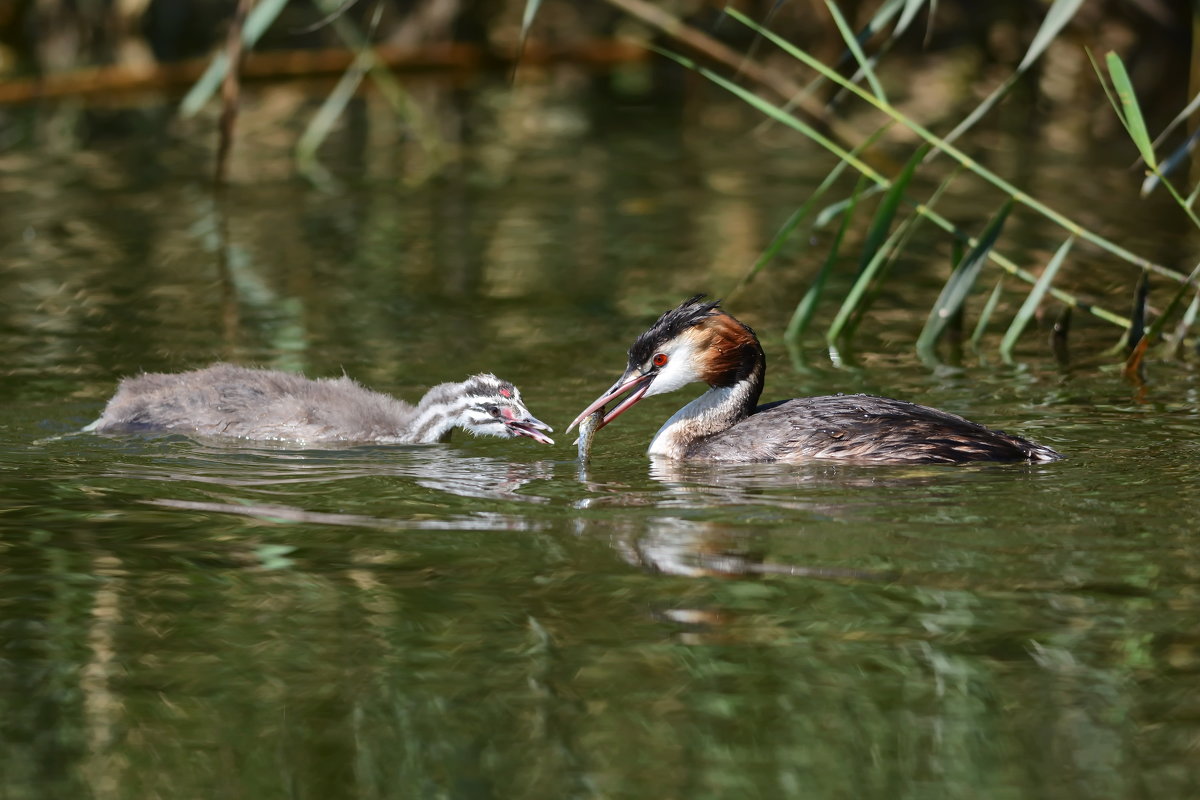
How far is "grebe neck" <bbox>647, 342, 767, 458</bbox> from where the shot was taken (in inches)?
299

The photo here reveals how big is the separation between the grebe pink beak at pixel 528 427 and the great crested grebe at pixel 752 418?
0.26 m

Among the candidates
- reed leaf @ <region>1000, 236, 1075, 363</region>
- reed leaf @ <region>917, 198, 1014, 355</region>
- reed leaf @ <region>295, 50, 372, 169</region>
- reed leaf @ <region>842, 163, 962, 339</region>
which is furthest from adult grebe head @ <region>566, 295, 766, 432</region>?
reed leaf @ <region>295, 50, 372, 169</region>

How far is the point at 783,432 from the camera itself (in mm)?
7281

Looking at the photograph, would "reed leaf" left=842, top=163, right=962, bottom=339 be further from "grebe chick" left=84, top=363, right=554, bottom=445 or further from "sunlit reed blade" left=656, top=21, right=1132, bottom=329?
"grebe chick" left=84, top=363, right=554, bottom=445

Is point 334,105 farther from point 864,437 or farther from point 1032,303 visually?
point 864,437

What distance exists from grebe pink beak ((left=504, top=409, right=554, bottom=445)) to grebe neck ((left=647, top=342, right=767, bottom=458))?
46 centimetres

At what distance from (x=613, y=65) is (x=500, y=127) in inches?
127

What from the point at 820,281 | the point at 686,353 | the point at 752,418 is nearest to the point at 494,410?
the point at 686,353

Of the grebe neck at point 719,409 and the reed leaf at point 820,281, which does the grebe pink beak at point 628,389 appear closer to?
the grebe neck at point 719,409

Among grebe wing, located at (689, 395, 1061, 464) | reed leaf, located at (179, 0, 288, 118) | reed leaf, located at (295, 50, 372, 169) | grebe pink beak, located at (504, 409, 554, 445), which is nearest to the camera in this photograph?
grebe wing, located at (689, 395, 1061, 464)

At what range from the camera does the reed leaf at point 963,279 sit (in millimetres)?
7930

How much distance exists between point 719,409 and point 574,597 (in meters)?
2.38

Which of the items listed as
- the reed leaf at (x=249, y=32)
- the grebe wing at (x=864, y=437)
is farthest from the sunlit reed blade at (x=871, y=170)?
the reed leaf at (x=249, y=32)

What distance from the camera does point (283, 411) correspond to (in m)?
7.86
